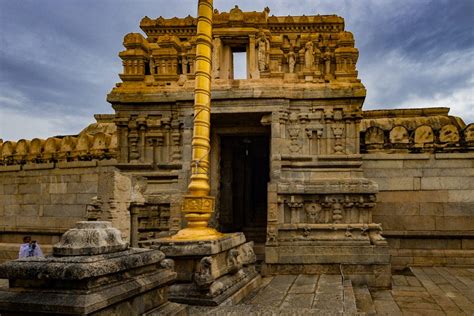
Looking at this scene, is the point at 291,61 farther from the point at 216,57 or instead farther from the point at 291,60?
the point at 216,57

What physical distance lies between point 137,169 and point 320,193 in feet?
16.1

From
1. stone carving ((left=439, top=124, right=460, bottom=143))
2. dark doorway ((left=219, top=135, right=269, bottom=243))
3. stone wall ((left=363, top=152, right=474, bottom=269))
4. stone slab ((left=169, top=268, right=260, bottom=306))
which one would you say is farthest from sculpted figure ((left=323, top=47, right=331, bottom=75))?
stone slab ((left=169, top=268, right=260, bottom=306))

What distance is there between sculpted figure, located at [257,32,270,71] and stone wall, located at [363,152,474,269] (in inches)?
149

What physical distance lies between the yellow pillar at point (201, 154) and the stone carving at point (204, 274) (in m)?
0.70

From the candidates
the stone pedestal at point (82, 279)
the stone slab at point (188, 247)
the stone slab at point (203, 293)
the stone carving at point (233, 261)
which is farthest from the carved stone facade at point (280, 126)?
the stone pedestal at point (82, 279)

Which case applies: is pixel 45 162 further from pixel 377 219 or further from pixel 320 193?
pixel 377 219

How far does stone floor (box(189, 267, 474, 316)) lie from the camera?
250 inches

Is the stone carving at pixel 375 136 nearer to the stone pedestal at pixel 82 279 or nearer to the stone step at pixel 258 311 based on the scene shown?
the stone step at pixel 258 311

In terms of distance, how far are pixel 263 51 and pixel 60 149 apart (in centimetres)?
712

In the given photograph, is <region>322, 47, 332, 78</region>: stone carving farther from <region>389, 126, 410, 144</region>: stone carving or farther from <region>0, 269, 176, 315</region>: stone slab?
<region>0, 269, 176, 315</region>: stone slab

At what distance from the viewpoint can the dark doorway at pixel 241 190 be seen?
12.7 metres

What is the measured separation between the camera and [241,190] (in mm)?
14336

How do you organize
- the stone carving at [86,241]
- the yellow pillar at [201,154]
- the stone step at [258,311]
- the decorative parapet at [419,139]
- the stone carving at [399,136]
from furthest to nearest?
the stone carving at [399,136]
the decorative parapet at [419,139]
the yellow pillar at [201,154]
the stone step at [258,311]
the stone carving at [86,241]

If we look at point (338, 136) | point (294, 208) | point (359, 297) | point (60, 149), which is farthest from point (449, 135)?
point (60, 149)
